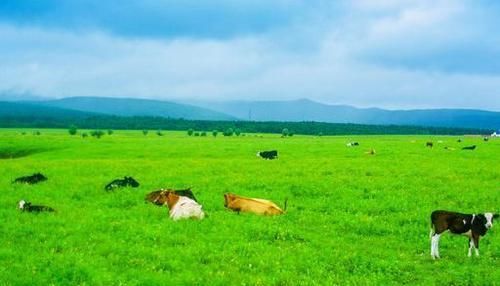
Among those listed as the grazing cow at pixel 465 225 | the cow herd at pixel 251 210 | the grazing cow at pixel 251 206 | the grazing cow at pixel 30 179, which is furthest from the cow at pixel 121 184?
the grazing cow at pixel 465 225

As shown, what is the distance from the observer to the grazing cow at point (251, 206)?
22.7 metres

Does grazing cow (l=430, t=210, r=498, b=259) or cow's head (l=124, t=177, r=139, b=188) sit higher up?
grazing cow (l=430, t=210, r=498, b=259)

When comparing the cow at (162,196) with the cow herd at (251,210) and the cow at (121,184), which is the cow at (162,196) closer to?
the cow herd at (251,210)

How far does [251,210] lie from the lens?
23.0m

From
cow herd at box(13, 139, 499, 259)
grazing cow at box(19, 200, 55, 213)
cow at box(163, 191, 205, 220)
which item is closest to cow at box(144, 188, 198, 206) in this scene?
cow herd at box(13, 139, 499, 259)

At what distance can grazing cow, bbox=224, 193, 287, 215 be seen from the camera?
2269 cm

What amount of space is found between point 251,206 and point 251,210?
0.18 m

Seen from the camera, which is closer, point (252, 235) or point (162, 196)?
point (252, 235)

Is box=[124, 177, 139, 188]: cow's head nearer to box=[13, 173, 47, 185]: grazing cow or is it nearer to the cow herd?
the cow herd

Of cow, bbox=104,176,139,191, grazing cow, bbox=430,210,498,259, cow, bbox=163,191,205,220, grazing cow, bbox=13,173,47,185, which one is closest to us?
grazing cow, bbox=430,210,498,259

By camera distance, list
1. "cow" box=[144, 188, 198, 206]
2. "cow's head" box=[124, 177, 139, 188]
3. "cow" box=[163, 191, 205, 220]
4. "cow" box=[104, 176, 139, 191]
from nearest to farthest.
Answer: "cow" box=[163, 191, 205, 220] → "cow" box=[144, 188, 198, 206] → "cow" box=[104, 176, 139, 191] → "cow's head" box=[124, 177, 139, 188]

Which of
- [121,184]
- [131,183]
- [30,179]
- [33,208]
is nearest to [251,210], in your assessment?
[33,208]

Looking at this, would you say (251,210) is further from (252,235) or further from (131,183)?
(131,183)

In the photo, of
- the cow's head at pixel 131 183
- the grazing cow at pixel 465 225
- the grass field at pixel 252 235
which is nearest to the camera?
the grass field at pixel 252 235
